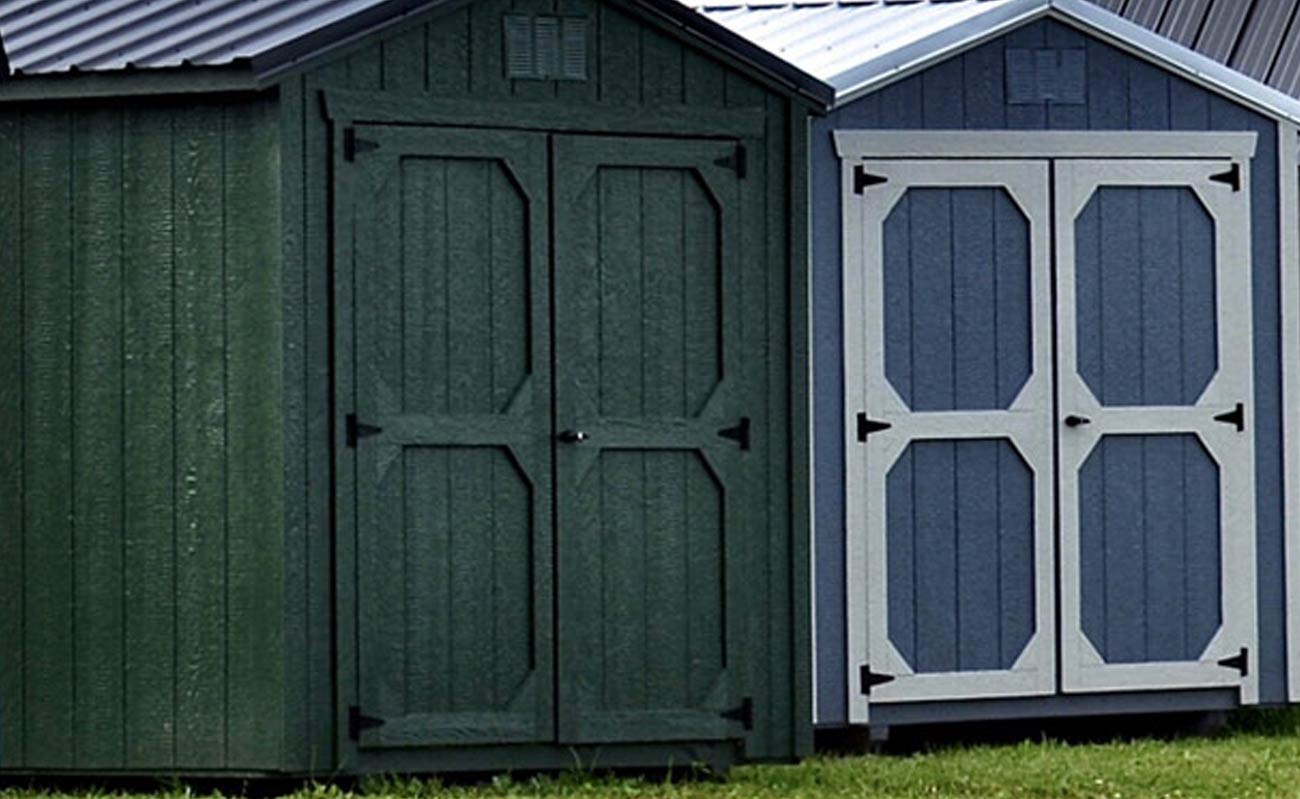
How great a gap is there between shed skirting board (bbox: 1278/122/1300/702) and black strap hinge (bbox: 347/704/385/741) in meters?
4.11

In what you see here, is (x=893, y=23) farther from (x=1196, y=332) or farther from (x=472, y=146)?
(x=472, y=146)

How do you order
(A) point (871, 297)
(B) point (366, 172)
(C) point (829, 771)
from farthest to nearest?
(A) point (871, 297) < (C) point (829, 771) < (B) point (366, 172)

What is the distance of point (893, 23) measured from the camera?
41.5 feet

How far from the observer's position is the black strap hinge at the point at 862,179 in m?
11.9

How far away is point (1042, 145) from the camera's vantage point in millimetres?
12133

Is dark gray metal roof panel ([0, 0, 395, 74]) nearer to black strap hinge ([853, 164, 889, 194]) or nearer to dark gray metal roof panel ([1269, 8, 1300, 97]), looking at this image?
black strap hinge ([853, 164, 889, 194])

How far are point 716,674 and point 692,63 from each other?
1957 millimetres

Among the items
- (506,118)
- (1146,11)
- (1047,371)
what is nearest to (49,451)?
(506,118)

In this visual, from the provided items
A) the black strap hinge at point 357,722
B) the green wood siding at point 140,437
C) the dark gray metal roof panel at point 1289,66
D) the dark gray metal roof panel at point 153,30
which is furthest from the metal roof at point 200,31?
the dark gray metal roof panel at point 1289,66

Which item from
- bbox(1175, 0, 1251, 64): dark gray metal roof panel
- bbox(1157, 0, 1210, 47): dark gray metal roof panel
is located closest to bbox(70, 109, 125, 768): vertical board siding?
bbox(1175, 0, 1251, 64): dark gray metal roof panel

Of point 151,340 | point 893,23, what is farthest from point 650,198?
point 893,23

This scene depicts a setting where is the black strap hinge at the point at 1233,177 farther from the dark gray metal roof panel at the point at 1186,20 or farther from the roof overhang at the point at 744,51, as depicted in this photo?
the dark gray metal roof panel at the point at 1186,20

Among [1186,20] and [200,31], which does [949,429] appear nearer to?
[200,31]

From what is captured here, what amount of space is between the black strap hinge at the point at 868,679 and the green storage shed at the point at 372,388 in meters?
1.29
